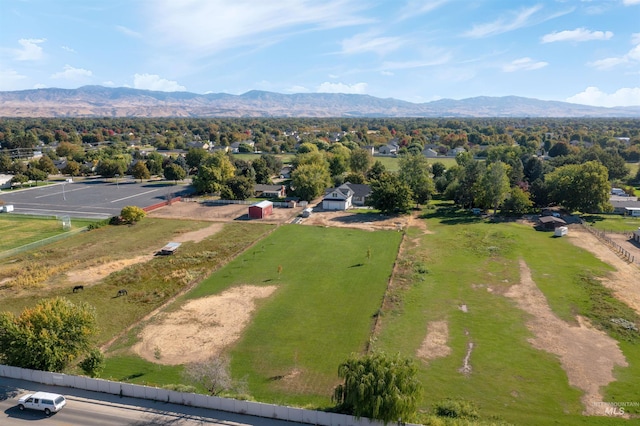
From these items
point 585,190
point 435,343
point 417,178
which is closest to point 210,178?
point 417,178

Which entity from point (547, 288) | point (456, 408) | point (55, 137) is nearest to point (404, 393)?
point (456, 408)

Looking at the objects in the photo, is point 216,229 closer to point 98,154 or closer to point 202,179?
point 202,179

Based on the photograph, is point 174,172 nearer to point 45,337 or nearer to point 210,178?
point 210,178

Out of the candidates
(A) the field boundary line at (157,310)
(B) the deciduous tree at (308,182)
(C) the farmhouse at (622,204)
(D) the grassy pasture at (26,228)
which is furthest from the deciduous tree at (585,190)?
(D) the grassy pasture at (26,228)

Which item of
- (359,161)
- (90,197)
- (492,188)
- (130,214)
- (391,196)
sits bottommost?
(90,197)

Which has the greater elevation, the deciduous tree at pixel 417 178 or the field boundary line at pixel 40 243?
the deciduous tree at pixel 417 178

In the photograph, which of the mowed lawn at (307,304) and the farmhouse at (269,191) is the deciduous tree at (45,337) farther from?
the farmhouse at (269,191)
